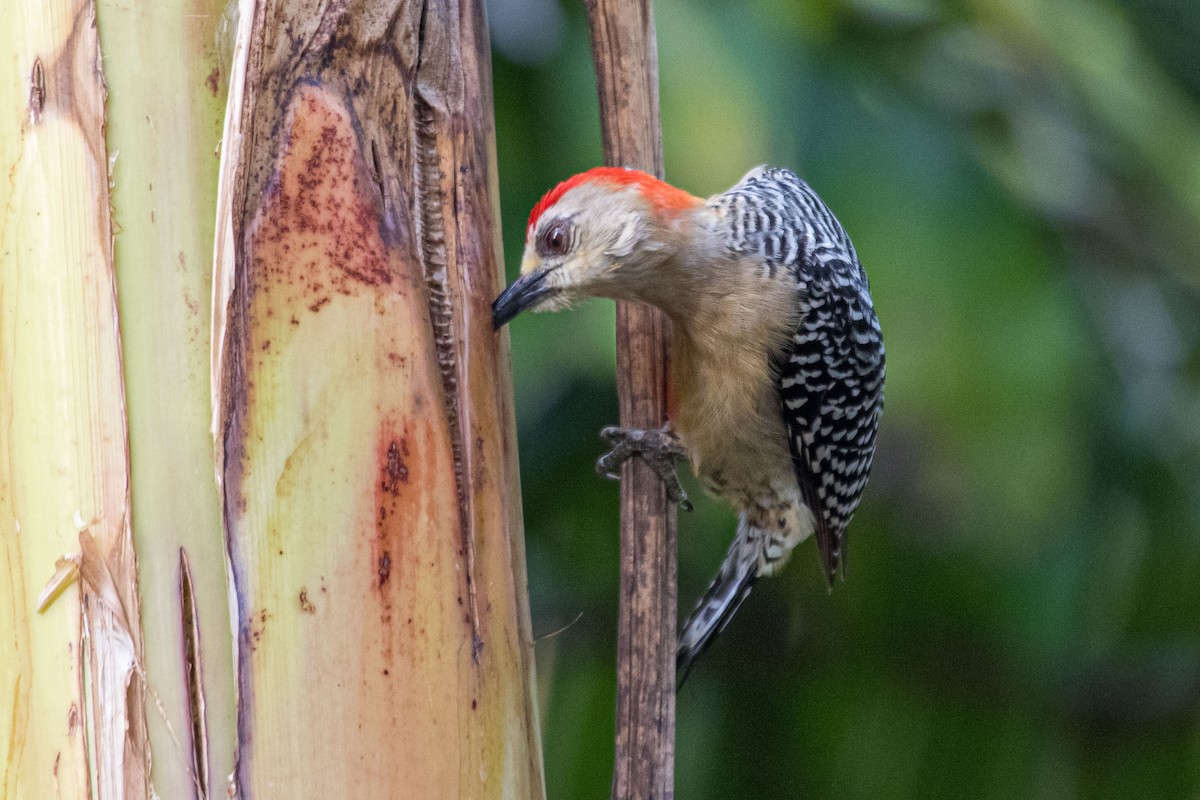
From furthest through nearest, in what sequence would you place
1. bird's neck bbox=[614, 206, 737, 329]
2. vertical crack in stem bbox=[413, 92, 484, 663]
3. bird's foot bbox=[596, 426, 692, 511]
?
bird's neck bbox=[614, 206, 737, 329] < bird's foot bbox=[596, 426, 692, 511] < vertical crack in stem bbox=[413, 92, 484, 663]

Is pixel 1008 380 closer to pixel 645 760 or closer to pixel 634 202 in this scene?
pixel 634 202

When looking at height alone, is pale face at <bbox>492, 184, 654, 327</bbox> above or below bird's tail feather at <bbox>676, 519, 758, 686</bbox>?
above

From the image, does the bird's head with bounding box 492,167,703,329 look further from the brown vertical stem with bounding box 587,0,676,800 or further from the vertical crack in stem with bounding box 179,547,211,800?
the vertical crack in stem with bounding box 179,547,211,800

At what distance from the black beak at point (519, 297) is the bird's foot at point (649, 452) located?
0.27 metres

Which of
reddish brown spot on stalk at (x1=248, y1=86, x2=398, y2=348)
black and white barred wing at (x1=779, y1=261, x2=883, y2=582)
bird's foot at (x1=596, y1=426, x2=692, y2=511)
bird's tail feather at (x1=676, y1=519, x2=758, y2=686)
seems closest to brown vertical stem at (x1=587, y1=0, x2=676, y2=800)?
bird's foot at (x1=596, y1=426, x2=692, y2=511)

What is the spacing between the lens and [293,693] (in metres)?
1.04

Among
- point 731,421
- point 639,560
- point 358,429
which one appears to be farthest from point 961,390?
point 358,429

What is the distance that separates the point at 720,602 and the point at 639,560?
0.90m

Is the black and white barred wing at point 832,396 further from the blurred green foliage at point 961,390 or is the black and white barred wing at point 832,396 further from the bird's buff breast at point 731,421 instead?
the blurred green foliage at point 961,390

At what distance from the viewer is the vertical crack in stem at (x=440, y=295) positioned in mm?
1157

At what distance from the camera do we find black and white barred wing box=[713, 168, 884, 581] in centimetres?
211

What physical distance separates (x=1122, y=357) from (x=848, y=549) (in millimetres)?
761

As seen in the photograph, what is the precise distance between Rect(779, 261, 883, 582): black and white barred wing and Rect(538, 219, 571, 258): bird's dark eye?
555 mm

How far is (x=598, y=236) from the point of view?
6.08ft
